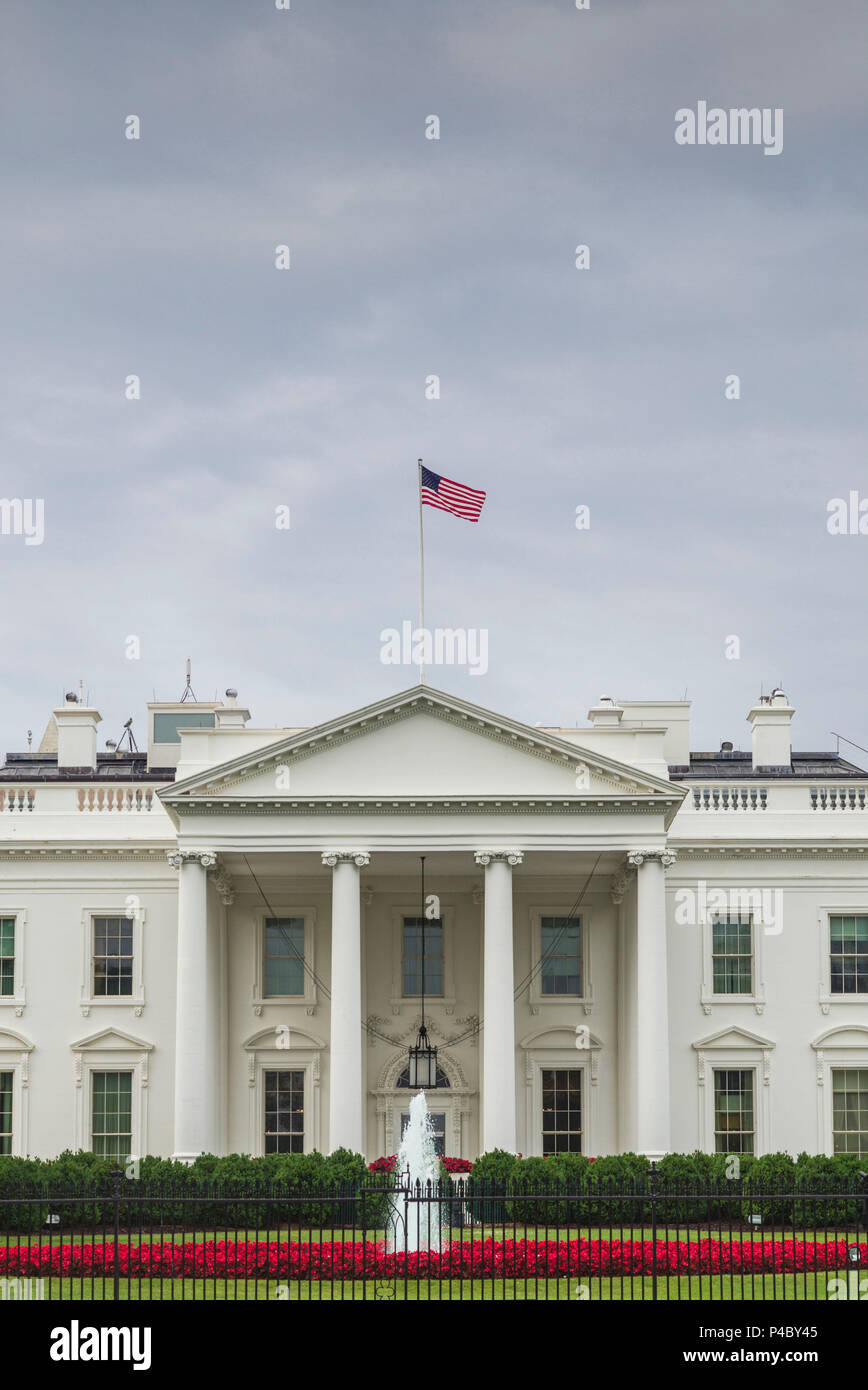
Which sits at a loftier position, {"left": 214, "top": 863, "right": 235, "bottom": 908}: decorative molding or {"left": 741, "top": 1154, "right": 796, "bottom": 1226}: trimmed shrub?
{"left": 214, "top": 863, "right": 235, "bottom": 908}: decorative molding

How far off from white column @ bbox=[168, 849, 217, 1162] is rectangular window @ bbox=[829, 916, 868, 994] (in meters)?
15.5

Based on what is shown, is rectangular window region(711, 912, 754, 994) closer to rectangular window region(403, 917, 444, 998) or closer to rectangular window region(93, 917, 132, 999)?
rectangular window region(403, 917, 444, 998)

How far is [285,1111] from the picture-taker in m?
44.7

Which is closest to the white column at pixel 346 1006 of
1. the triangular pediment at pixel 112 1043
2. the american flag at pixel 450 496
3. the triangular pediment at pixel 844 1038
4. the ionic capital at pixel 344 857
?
the ionic capital at pixel 344 857

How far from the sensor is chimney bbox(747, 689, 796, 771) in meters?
52.5

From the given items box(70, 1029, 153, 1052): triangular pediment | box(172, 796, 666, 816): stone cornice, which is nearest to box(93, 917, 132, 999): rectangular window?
box(70, 1029, 153, 1052): triangular pediment

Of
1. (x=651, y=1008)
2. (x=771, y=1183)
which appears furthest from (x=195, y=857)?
(x=771, y=1183)

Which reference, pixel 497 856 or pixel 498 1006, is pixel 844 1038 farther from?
pixel 497 856

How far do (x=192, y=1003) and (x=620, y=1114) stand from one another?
1137 centimetres

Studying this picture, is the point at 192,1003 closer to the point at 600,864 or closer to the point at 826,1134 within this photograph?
the point at 600,864

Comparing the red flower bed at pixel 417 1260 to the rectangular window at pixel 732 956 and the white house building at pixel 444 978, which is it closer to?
the white house building at pixel 444 978

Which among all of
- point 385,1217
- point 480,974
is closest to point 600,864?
point 480,974

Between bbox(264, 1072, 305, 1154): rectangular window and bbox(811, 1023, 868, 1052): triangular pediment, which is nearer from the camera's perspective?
bbox(811, 1023, 868, 1052): triangular pediment
